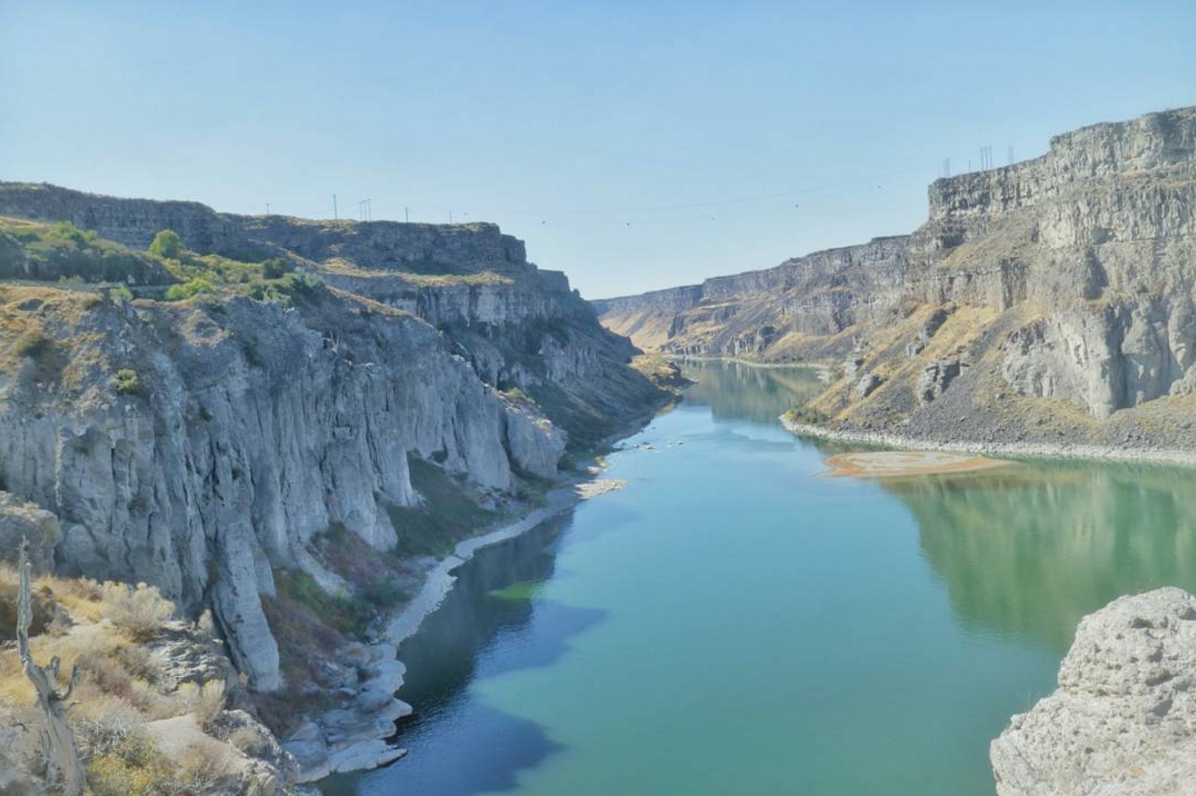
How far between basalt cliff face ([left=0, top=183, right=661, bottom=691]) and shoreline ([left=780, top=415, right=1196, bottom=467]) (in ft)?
108

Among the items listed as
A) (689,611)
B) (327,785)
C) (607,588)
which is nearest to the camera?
(327,785)

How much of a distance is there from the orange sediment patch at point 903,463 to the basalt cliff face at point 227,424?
24.7 m

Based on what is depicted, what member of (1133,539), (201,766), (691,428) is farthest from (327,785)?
(691,428)

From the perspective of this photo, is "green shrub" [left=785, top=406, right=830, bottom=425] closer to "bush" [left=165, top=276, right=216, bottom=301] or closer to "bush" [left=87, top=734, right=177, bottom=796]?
"bush" [left=165, top=276, right=216, bottom=301]

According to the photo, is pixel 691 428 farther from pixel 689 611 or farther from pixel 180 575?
pixel 180 575

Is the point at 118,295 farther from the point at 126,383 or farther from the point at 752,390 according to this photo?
the point at 752,390

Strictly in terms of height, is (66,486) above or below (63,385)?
below

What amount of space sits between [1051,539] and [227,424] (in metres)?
43.1

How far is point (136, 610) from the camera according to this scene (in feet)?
75.3

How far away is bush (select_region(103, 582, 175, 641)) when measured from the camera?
73.4ft

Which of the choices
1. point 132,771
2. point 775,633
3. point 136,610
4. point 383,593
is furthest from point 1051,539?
point 132,771

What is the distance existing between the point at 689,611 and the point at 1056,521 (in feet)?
88.2

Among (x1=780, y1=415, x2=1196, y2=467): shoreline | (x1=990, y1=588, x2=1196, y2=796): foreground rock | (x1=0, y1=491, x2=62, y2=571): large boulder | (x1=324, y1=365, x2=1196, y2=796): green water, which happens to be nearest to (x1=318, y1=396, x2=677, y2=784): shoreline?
(x1=324, y1=365, x2=1196, y2=796): green water

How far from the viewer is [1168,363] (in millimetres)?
74062
